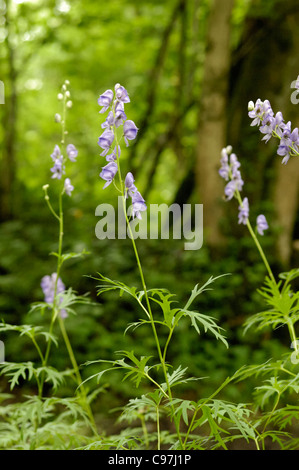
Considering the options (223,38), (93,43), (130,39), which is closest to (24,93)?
(93,43)

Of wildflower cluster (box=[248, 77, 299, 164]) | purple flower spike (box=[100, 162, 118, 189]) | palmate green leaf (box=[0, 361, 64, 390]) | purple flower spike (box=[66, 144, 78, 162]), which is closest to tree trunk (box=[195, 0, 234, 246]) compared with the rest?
purple flower spike (box=[66, 144, 78, 162])

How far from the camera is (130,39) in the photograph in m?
8.04

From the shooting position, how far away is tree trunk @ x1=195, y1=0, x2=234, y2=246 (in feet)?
18.1

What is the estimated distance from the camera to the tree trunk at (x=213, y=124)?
553cm

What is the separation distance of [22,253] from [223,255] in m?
2.56

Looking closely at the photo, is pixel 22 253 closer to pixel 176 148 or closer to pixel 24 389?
pixel 24 389

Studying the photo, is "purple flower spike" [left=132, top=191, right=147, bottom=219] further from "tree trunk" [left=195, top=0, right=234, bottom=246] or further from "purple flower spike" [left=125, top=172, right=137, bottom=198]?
"tree trunk" [left=195, top=0, right=234, bottom=246]

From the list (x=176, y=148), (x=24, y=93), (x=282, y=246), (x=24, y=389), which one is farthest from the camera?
(x=24, y=93)

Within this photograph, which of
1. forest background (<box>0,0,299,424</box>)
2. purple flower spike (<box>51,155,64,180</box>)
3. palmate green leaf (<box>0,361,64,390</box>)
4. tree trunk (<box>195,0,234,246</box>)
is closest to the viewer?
palmate green leaf (<box>0,361,64,390</box>)

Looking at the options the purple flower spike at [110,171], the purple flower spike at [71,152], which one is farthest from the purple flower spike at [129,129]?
the purple flower spike at [71,152]

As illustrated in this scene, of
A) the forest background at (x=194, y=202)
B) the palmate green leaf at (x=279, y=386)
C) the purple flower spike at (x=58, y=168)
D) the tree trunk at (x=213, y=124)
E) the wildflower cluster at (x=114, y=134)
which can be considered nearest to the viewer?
the palmate green leaf at (x=279, y=386)

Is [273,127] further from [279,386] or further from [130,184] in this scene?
[279,386]

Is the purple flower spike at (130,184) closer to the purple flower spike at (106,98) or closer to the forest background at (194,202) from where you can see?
the purple flower spike at (106,98)
